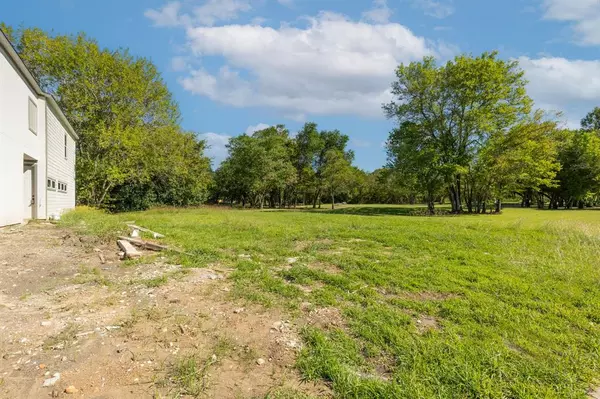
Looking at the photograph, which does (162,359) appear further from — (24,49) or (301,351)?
(24,49)

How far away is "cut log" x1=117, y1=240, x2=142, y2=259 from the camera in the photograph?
565cm

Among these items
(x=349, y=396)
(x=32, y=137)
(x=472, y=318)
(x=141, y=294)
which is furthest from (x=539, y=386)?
(x=32, y=137)

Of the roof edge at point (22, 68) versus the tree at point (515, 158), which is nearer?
the roof edge at point (22, 68)

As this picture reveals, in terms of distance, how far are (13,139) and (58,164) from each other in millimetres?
5705

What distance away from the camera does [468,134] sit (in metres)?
22.9

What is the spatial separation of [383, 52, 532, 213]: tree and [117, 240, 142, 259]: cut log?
20.3 metres

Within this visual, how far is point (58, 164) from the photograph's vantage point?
14.0 meters

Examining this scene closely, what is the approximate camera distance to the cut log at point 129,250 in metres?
5.65

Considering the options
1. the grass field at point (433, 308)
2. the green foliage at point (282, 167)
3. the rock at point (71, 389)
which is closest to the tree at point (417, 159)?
the green foliage at point (282, 167)

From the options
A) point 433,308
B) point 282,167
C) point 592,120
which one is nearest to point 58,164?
point 433,308

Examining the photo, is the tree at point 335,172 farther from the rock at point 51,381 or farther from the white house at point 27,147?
the rock at point 51,381

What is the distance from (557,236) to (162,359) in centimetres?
1060

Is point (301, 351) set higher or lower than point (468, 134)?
lower

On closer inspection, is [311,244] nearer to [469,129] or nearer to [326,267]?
[326,267]
